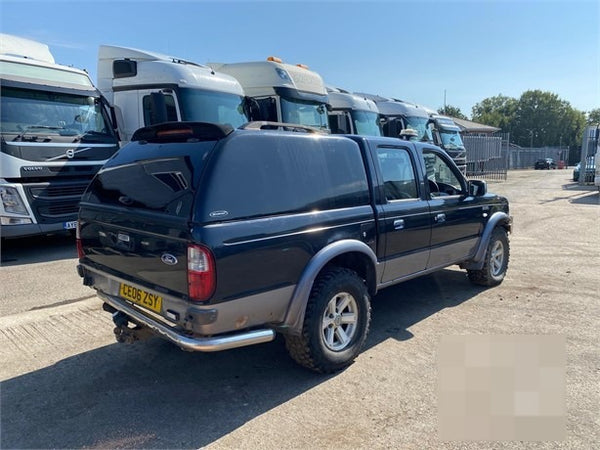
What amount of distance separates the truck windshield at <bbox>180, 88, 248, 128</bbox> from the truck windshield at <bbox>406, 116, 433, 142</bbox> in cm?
853

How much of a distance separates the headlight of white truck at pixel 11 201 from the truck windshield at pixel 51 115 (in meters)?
0.85

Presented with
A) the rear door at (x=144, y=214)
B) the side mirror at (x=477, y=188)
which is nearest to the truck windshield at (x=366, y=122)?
the side mirror at (x=477, y=188)

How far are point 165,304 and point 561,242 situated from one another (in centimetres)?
907

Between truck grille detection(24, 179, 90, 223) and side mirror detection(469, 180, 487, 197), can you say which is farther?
truck grille detection(24, 179, 90, 223)

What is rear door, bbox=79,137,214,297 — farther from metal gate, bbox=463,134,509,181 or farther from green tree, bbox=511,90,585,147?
green tree, bbox=511,90,585,147

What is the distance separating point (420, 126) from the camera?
16188mm

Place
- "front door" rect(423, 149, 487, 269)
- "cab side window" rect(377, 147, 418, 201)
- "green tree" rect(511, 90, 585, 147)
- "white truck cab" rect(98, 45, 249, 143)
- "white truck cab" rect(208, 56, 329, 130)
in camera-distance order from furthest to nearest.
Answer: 1. "green tree" rect(511, 90, 585, 147)
2. "white truck cab" rect(208, 56, 329, 130)
3. "white truck cab" rect(98, 45, 249, 143)
4. "front door" rect(423, 149, 487, 269)
5. "cab side window" rect(377, 147, 418, 201)

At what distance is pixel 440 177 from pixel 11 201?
6.25 metres

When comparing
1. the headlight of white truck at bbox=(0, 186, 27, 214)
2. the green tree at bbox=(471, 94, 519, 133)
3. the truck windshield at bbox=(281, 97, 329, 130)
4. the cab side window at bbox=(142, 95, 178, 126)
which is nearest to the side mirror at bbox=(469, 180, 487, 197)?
the cab side window at bbox=(142, 95, 178, 126)

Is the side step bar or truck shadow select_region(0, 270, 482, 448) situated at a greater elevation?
the side step bar

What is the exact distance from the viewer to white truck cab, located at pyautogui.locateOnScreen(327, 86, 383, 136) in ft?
42.2

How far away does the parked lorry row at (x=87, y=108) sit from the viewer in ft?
22.2

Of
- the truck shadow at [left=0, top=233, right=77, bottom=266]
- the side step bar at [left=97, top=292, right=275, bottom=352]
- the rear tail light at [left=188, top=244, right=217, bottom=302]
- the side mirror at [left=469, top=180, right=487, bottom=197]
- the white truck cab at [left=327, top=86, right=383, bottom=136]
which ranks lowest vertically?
the truck shadow at [left=0, top=233, right=77, bottom=266]

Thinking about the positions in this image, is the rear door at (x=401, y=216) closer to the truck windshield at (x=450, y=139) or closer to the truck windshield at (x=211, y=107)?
the truck windshield at (x=211, y=107)
